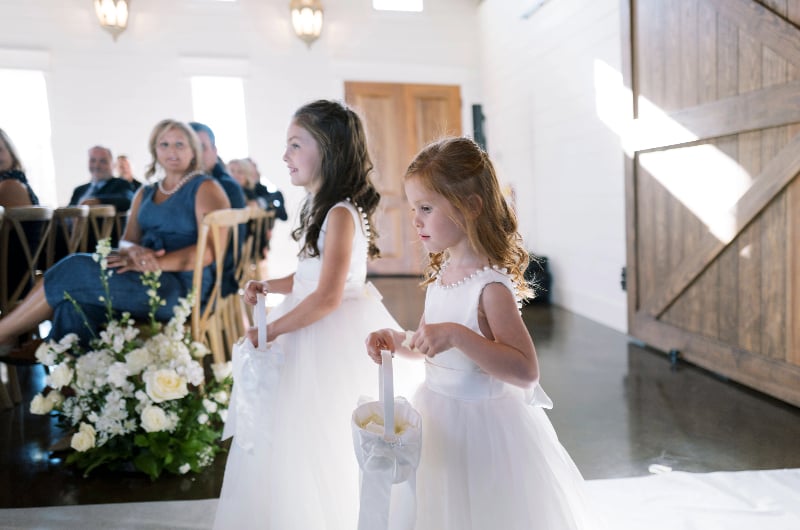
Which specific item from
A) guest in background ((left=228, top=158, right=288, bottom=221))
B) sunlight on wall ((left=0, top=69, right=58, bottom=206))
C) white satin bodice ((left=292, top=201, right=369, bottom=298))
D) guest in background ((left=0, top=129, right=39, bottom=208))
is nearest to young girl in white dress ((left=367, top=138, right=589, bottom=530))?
white satin bodice ((left=292, top=201, right=369, bottom=298))

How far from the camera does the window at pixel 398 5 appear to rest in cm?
745

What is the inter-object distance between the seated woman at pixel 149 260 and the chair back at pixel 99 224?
0.44m

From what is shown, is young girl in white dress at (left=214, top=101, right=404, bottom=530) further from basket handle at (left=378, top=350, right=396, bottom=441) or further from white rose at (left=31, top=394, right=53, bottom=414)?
white rose at (left=31, top=394, right=53, bottom=414)

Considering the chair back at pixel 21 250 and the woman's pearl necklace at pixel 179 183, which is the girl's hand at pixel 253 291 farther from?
the chair back at pixel 21 250

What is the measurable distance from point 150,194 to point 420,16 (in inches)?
223

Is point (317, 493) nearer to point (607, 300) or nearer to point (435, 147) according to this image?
point (435, 147)

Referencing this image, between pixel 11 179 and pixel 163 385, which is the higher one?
pixel 11 179

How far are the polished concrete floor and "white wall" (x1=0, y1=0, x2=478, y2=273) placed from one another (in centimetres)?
391

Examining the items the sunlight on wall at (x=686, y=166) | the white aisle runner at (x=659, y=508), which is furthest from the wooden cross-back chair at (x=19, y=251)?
the sunlight on wall at (x=686, y=166)

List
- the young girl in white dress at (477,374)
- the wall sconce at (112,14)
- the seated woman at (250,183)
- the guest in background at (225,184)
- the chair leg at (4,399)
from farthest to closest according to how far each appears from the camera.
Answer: the wall sconce at (112,14)
the seated woman at (250,183)
the guest in background at (225,184)
the chair leg at (4,399)
the young girl in white dress at (477,374)

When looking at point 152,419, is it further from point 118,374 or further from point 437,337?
point 437,337

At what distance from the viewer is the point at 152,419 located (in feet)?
6.98

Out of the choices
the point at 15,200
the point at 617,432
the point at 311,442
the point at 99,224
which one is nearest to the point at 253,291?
the point at 311,442

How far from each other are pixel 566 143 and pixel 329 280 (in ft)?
13.2
